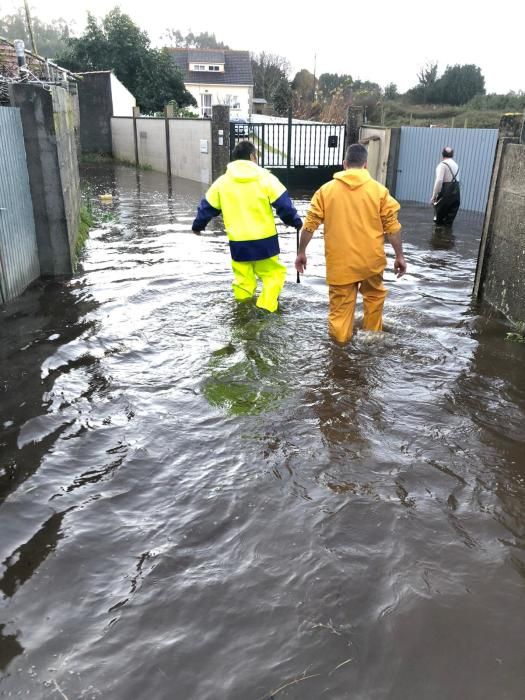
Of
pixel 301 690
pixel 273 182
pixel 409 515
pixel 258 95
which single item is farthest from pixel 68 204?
pixel 258 95

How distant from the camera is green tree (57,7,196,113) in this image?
3172 cm

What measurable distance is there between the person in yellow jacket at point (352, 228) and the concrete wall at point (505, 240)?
153 cm

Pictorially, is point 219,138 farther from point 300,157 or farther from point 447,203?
point 447,203

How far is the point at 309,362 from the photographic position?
16.8 ft

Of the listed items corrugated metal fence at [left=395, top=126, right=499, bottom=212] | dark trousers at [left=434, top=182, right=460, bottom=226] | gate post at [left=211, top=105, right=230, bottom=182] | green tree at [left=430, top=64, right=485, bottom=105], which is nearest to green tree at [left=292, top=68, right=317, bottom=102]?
green tree at [left=430, top=64, right=485, bottom=105]

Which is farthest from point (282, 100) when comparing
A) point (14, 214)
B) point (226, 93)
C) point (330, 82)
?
point (14, 214)

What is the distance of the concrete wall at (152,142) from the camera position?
20.8 m

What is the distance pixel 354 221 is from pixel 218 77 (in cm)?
6034

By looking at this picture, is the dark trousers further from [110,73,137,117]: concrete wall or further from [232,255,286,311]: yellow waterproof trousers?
[110,73,137,117]: concrete wall

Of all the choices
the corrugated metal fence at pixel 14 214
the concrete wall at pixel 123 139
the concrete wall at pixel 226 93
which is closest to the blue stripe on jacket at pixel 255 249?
the corrugated metal fence at pixel 14 214

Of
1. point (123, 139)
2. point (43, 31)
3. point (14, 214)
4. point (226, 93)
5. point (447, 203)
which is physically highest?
point (43, 31)

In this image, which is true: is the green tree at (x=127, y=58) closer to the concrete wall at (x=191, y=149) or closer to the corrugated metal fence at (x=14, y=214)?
the concrete wall at (x=191, y=149)

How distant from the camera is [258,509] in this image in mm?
3219

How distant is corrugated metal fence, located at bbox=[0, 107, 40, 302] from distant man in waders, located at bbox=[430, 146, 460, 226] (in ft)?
23.7
